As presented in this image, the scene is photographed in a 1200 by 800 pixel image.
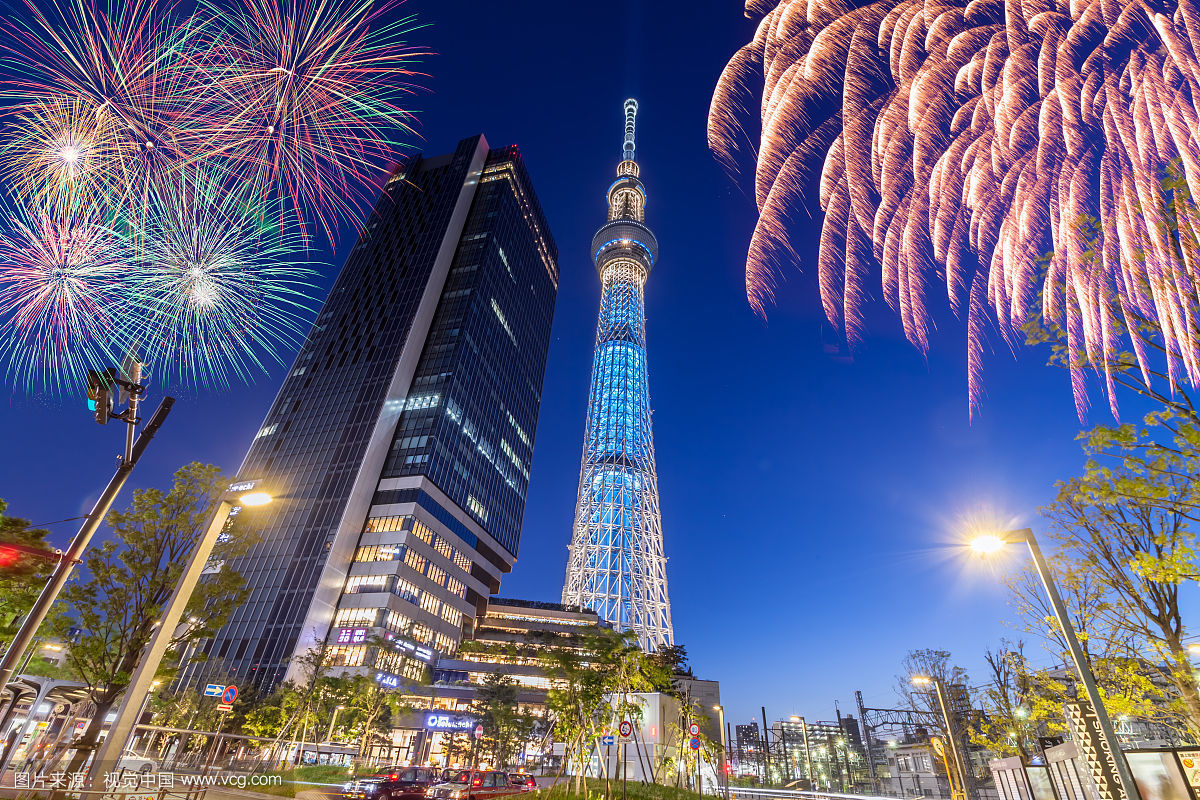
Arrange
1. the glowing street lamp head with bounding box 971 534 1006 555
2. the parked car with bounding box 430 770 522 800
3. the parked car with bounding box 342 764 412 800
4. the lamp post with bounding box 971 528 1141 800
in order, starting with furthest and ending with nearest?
the parked car with bounding box 430 770 522 800 < the parked car with bounding box 342 764 412 800 < the glowing street lamp head with bounding box 971 534 1006 555 < the lamp post with bounding box 971 528 1141 800

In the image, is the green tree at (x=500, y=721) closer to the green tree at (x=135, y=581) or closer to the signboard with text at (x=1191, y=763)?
the green tree at (x=135, y=581)

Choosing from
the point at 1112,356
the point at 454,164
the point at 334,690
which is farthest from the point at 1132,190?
the point at 454,164

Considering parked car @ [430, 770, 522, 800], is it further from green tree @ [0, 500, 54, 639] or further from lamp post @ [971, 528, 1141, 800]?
lamp post @ [971, 528, 1141, 800]

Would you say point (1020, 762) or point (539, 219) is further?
point (539, 219)

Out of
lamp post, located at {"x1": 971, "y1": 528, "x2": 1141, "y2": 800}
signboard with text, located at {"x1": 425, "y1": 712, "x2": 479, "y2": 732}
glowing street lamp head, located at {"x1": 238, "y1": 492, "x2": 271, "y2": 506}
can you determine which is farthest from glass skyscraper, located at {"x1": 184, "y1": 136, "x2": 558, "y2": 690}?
lamp post, located at {"x1": 971, "y1": 528, "x2": 1141, "y2": 800}

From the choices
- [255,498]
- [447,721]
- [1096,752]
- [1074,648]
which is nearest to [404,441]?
[447,721]

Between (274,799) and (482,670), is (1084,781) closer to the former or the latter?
(274,799)

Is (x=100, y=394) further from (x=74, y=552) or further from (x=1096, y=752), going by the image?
(x=1096, y=752)
